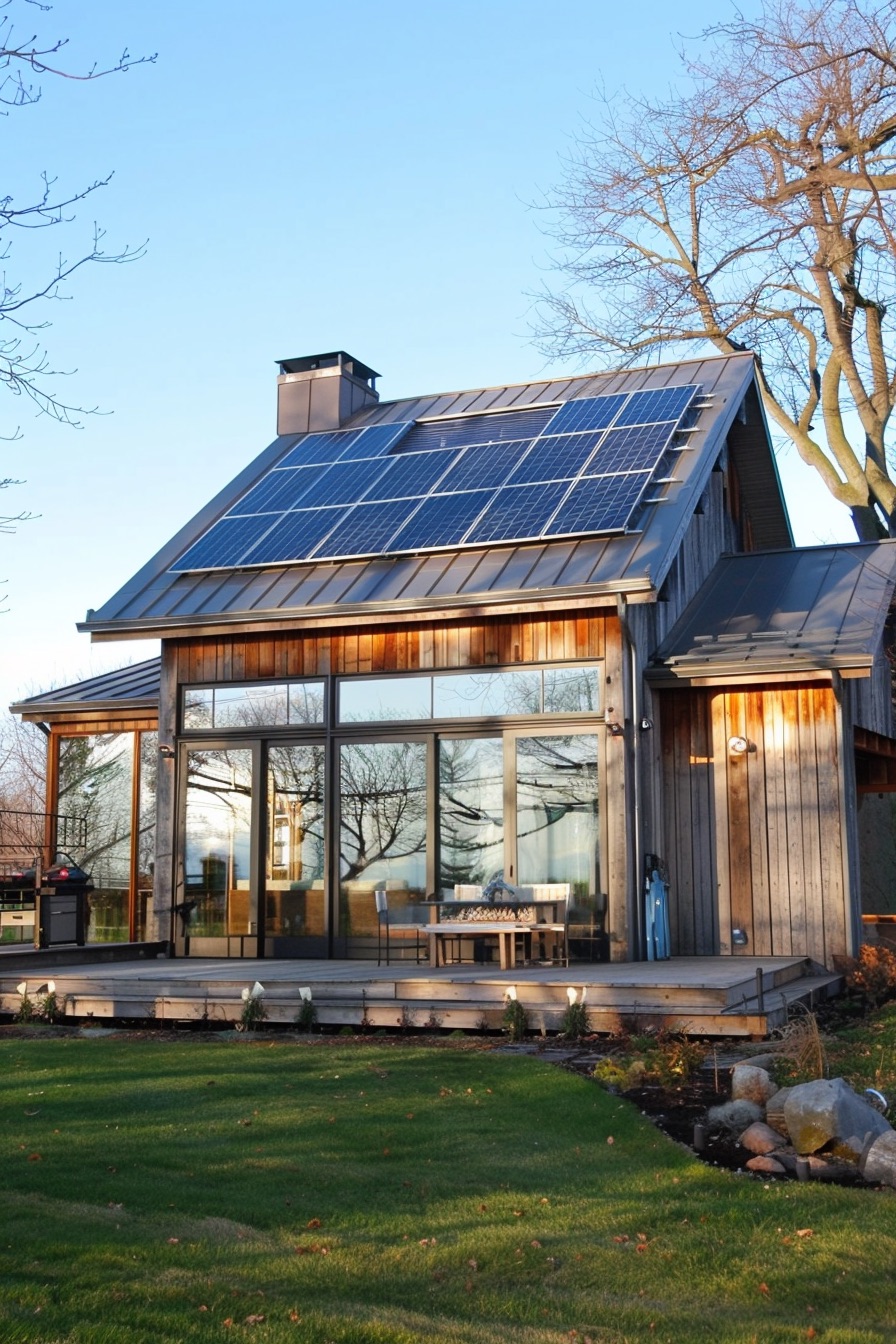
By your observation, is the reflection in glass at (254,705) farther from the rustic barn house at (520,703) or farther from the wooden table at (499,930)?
the wooden table at (499,930)

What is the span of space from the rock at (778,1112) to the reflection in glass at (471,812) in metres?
6.45

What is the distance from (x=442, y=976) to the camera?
10859 mm

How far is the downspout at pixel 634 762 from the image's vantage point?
12.4 metres

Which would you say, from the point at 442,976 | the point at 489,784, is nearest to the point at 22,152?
the point at 442,976

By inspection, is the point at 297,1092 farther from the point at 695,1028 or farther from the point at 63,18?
the point at 63,18

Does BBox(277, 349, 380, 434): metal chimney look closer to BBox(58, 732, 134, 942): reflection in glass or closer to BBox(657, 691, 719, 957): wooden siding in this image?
BBox(58, 732, 134, 942): reflection in glass

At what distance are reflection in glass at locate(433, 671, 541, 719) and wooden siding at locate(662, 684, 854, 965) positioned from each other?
1480 millimetres

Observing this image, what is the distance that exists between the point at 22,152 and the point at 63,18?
75cm

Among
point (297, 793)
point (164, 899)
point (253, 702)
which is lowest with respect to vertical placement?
point (164, 899)

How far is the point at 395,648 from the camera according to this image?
1362cm

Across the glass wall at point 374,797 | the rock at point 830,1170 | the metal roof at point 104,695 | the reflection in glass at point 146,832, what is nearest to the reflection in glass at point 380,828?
the glass wall at point 374,797

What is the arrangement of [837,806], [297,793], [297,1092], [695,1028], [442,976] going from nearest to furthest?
[297,1092] < [695,1028] < [442,976] < [837,806] < [297,793]

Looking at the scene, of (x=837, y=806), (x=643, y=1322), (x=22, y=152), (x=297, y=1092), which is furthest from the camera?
(x=837, y=806)

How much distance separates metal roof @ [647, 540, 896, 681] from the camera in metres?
12.5
